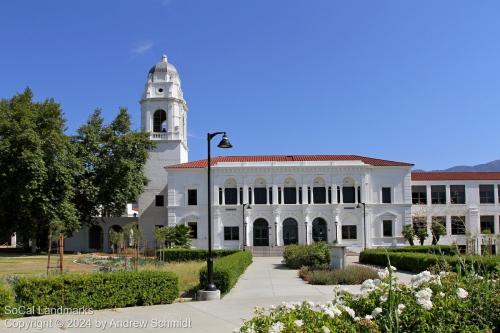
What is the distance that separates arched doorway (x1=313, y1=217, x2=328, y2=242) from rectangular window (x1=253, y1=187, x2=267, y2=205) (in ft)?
18.8

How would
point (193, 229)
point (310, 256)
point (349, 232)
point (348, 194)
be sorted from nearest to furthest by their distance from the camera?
point (310, 256) < point (349, 232) < point (348, 194) < point (193, 229)

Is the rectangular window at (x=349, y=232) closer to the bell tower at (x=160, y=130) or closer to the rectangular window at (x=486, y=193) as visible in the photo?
the rectangular window at (x=486, y=193)

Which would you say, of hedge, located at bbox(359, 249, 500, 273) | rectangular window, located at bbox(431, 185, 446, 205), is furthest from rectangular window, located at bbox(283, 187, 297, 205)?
hedge, located at bbox(359, 249, 500, 273)

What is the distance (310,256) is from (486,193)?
34.5 meters

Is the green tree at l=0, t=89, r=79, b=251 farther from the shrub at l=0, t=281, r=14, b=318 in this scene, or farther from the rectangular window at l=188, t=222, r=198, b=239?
the shrub at l=0, t=281, r=14, b=318

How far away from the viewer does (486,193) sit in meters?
55.0

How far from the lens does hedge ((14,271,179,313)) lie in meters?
13.4

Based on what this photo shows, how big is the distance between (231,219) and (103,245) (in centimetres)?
1501

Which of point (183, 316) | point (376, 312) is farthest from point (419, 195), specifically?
point (376, 312)

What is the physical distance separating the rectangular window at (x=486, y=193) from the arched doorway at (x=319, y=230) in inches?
687

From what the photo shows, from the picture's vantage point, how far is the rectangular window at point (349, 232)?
52.4 meters

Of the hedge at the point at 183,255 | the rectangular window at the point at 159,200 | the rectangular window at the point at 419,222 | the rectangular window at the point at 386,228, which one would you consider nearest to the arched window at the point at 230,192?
the rectangular window at the point at 159,200

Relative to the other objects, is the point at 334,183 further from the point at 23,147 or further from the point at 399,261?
the point at 23,147

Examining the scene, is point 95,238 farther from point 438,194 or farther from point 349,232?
point 438,194
